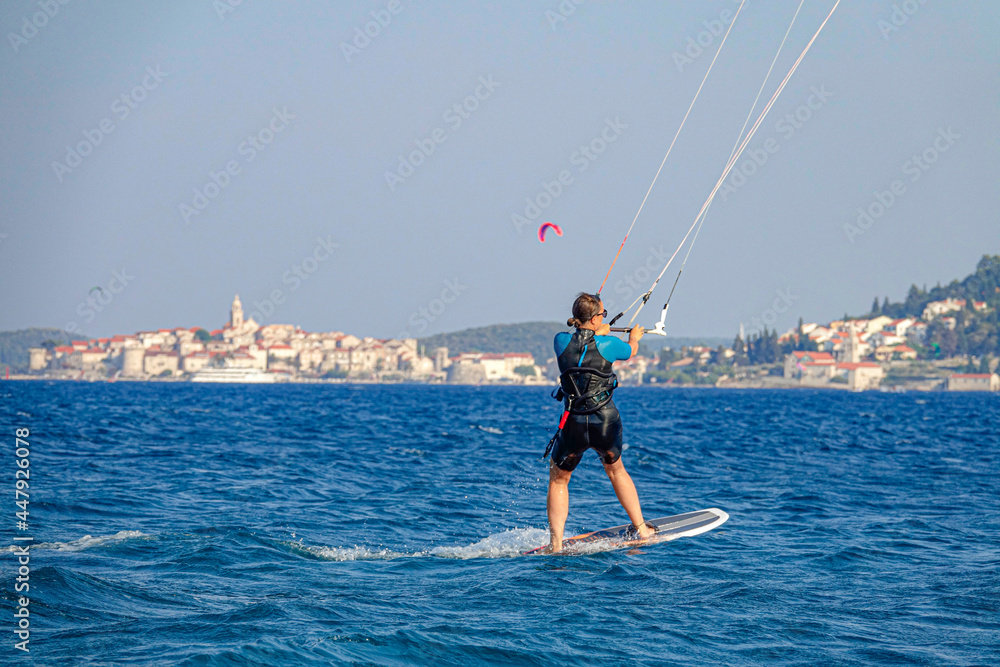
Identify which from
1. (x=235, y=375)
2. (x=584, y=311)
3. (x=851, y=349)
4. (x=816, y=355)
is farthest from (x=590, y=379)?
(x=851, y=349)

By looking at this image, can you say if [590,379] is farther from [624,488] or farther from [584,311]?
[624,488]

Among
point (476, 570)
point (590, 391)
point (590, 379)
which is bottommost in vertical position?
point (476, 570)

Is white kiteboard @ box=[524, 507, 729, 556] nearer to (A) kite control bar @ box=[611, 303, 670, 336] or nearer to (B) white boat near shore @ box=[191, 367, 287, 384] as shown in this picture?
(A) kite control bar @ box=[611, 303, 670, 336]

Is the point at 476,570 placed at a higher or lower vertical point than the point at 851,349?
lower

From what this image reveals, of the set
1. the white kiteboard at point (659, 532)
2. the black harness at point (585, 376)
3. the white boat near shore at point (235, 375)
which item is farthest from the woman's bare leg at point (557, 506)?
the white boat near shore at point (235, 375)

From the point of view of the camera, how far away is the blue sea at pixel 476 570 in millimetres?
5258

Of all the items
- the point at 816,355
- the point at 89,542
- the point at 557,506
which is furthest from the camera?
the point at 816,355

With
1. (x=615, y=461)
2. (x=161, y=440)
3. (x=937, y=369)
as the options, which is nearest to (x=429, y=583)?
(x=615, y=461)

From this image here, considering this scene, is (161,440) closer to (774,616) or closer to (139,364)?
(774,616)

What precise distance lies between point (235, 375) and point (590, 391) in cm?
18953

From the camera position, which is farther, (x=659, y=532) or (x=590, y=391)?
(x=659, y=532)

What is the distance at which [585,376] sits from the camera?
7.78 metres

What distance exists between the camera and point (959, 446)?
930 inches

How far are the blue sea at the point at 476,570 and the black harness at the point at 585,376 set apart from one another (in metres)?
1.31
